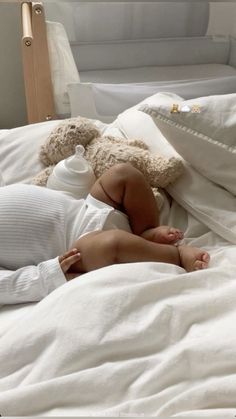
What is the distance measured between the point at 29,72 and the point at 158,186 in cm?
70

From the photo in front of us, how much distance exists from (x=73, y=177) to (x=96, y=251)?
263 mm

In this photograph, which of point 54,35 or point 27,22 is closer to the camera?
point 27,22

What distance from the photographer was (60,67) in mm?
1590

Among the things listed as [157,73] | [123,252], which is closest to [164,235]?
[123,252]

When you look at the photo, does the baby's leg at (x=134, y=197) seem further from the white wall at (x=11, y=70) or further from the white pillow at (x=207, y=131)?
the white wall at (x=11, y=70)

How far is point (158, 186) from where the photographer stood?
1.10 meters

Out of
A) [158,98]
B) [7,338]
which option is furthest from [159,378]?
[158,98]

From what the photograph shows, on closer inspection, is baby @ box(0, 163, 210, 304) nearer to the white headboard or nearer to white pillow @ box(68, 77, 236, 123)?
white pillow @ box(68, 77, 236, 123)

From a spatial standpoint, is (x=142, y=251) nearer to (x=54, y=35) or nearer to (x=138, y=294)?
(x=138, y=294)

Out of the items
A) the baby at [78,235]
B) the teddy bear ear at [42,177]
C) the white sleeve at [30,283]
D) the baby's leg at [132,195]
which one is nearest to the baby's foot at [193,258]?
the baby at [78,235]

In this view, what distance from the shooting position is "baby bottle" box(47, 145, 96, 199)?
1.09 m

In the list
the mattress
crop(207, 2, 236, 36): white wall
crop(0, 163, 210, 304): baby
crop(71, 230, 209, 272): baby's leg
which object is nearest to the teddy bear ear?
crop(0, 163, 210, 304): baby

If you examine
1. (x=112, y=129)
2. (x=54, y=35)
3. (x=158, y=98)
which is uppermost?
(x=54, y=35)

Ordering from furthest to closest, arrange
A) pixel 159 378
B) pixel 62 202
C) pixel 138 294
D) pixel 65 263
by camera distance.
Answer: pixel 62 202
pixel 65 263
pixel 138 294
pixel 159 378
